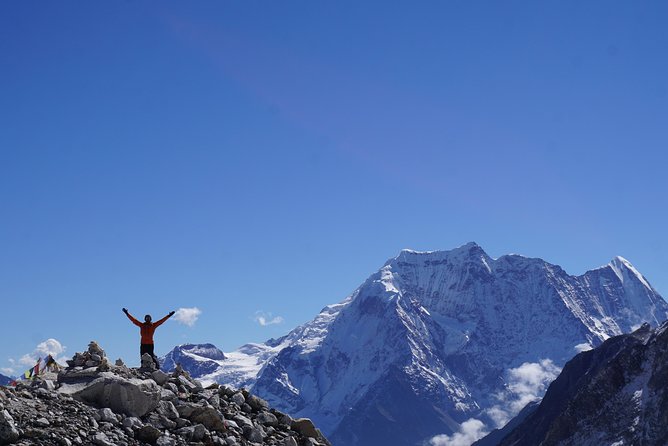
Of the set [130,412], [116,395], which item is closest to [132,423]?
[130,412]

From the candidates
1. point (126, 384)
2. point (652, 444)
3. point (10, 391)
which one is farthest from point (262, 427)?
point (652, 444)

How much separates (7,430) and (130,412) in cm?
475

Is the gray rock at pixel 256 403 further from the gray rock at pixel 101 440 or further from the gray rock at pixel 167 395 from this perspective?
the gray rock at pixel 101 440

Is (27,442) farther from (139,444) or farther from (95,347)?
(95,347)

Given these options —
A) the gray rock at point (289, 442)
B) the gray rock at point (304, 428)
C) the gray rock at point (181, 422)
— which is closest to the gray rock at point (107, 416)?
the gray rock at point (181, 422)

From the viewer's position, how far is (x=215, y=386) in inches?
1364

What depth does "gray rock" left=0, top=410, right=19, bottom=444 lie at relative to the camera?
23.8m

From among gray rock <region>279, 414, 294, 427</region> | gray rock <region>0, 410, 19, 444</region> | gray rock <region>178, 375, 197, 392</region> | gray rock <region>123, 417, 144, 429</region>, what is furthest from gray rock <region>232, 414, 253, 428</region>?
gray rock <region>0, 410, 19, 444</region>

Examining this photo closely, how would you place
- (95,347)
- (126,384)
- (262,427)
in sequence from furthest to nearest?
(95,347), (262,427), (126,384)

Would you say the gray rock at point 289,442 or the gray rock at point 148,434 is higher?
the gray rock at point 289,442

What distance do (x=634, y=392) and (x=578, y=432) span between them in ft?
44.4

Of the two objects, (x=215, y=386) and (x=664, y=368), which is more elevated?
(x=664, y=368)

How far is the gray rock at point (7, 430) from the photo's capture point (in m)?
23.8

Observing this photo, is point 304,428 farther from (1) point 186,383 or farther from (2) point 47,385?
(2) point 47,385
